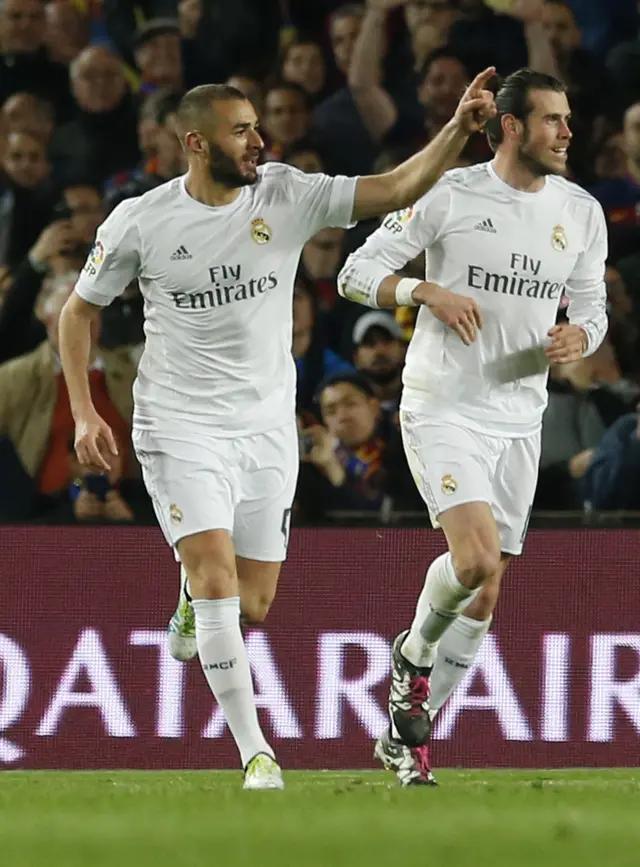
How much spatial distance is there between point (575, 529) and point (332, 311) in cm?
195

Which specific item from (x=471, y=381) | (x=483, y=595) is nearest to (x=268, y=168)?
(x=471, y=381)

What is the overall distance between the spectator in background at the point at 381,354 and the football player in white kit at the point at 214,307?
260cm

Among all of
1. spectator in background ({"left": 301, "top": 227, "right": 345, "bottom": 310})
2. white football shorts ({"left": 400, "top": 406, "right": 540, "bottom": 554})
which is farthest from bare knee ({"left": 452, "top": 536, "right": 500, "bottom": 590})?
spectator in background ({"left": 301, "top": 227, "right": 345, "bottom": 310})

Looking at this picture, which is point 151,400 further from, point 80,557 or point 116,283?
point 80,557

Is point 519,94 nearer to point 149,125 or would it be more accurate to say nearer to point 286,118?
point 286,118

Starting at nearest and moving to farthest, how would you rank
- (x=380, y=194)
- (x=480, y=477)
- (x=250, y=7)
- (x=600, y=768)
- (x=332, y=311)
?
(x=380, y=194) < (x=480, y=477) < (x=600, y=768) < (x=332, y=311) < (x=250, y=7)

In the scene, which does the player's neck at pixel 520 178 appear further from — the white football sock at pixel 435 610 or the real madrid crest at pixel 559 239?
the white football sock at pixel 435 610

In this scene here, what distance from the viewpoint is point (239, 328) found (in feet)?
23.8

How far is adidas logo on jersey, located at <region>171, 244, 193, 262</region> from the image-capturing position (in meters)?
7.23

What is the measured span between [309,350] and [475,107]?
149 inches

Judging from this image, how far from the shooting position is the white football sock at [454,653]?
25.9ft

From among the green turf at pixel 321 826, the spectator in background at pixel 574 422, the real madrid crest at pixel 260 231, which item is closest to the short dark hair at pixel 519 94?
the real madrid crest at pixel 260 231

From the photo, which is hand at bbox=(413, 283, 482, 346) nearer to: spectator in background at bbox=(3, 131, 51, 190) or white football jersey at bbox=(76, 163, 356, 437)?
white football jersey at bbox=(76, 163, 356, 437)

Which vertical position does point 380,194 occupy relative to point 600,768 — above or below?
above
